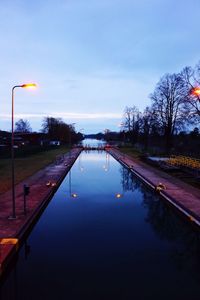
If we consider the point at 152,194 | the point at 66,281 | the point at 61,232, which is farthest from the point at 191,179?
the point at 66,281

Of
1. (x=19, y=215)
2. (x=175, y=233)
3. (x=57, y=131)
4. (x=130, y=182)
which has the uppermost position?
(x=57, y=131)

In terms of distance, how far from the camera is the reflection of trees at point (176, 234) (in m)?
10.6

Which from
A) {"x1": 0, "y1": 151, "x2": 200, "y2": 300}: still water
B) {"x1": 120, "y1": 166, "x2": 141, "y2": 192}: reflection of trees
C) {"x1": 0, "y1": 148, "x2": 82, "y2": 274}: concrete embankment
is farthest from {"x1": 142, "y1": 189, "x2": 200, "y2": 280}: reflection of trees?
{"x1": 120, "y1": 166, "x2": 141, "y2": 192}: reflection of trees

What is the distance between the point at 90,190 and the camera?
23.6 m

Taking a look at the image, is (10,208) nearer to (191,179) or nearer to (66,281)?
(66,281)

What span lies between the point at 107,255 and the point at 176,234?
380cm

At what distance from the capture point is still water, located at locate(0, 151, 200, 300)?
28.1 feet

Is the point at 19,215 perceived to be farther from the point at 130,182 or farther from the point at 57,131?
the point at 57,131

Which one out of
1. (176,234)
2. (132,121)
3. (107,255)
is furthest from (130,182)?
(132,121)

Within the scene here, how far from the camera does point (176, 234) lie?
13578 millimetres

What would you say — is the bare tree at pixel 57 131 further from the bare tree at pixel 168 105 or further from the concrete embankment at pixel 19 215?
the concrete embankment at pixel 19 215

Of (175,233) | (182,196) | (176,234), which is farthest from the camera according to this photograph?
(182,196)

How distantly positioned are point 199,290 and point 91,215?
27.1 ft

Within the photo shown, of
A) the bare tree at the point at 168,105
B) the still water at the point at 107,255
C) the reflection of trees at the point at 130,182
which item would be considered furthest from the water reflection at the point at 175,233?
the bare tree at the point at 168,105
